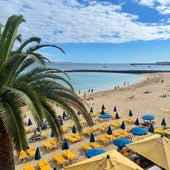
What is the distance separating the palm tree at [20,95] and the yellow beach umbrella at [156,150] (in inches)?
153

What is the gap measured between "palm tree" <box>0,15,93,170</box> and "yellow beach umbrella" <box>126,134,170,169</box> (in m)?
3.89

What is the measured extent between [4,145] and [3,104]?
4.99 ft

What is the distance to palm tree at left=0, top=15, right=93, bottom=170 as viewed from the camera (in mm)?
6086

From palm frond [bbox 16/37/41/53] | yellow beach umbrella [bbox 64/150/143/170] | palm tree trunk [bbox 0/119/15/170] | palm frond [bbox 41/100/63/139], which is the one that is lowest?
yellow beach umbrella [bbox 64/150/143/170]

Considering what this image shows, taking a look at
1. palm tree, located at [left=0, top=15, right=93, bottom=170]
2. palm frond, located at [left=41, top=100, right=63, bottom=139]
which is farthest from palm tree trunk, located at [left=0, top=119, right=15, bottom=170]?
palm frond, located at [left=41, top=100, right=63, bottom=139]

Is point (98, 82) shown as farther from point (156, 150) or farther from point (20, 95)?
point (20, 95)

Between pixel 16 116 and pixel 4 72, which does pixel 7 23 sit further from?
pixel 16 116

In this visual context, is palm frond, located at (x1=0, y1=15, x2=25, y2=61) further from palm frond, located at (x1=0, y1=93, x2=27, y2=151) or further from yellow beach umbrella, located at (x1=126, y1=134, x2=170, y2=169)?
yellow beach umbrella, located at (x1=126, y1=134, x2=170, y2=169)

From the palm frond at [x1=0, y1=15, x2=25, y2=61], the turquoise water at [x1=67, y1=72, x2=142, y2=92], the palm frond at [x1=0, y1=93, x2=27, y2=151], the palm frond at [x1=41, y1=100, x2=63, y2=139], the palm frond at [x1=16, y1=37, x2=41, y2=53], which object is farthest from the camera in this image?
the turquoise water at [x1=67, y1=72, x2=142, y2=92]

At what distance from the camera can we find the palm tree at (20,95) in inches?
240

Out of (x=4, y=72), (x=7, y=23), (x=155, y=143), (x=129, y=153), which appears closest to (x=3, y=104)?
(x=4, y=72)

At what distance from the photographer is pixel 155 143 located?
11.0m

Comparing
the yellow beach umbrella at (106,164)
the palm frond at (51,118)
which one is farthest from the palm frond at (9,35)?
the yellow beach umbrella at (106,164)

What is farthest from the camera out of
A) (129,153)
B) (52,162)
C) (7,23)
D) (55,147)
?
(55,147)
